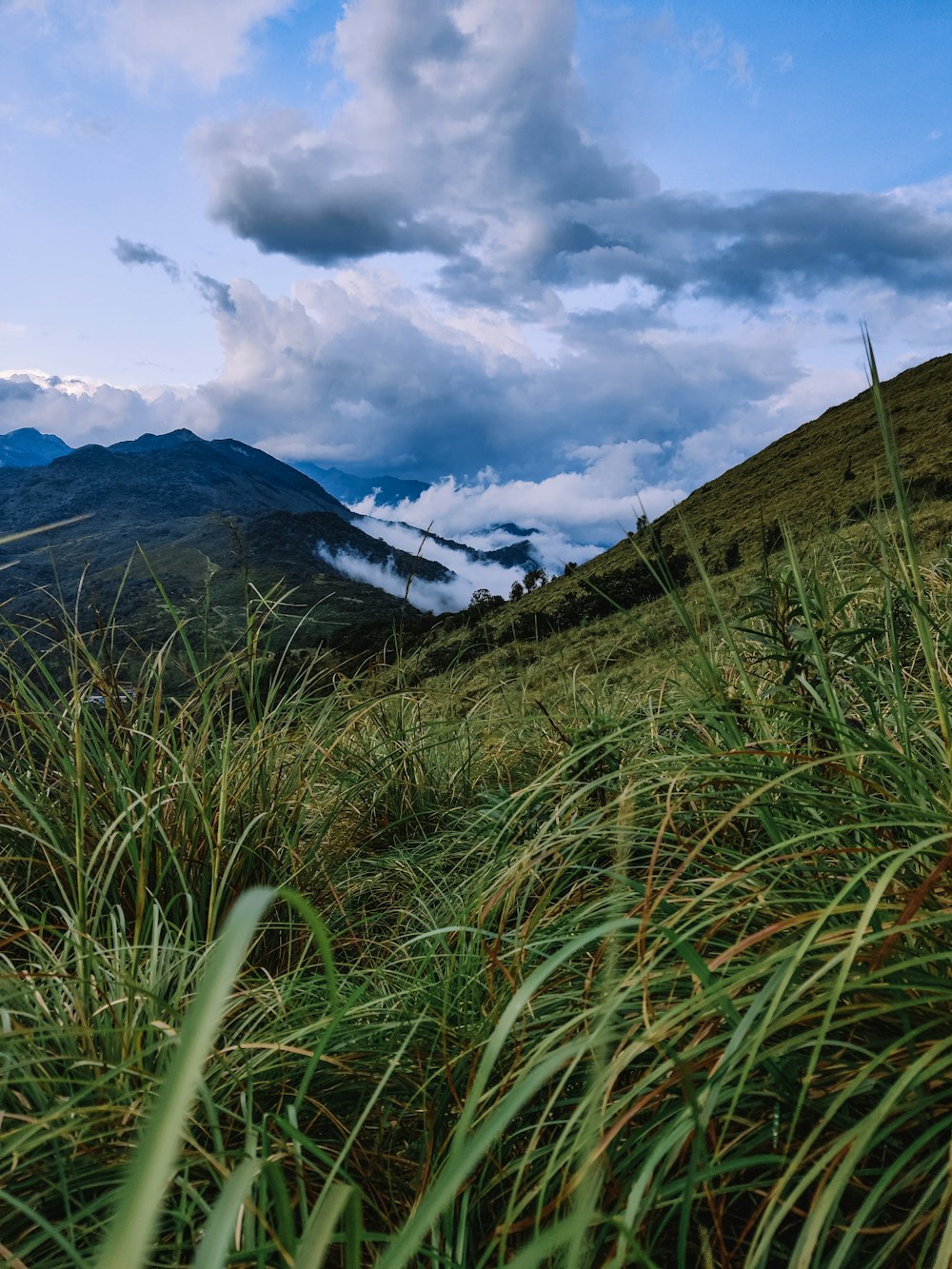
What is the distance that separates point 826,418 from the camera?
5172cm

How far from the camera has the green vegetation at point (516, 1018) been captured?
0.82 metres

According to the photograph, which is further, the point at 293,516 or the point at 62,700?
the point at 293,516

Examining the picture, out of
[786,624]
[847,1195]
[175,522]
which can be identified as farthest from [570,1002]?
[175,522]

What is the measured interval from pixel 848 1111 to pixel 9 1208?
1.12 meters

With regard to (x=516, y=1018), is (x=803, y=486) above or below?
above

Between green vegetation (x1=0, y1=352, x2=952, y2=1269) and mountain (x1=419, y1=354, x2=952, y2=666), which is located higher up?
mountain (x1=419, y1=354, x2=952, y2=666)

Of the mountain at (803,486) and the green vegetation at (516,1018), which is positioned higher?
the mountain at (803,486)

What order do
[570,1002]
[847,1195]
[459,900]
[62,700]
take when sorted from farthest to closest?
[62,700] → [459,900] → [570,1002] → [847,1195]

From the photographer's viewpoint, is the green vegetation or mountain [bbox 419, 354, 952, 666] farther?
mountain [bbox 419, 354, 952, 666]

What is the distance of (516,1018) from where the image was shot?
2.95 ft

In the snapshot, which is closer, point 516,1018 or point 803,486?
point 516,1018

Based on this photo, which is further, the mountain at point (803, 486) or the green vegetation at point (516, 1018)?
the mountain at point (803, 486)

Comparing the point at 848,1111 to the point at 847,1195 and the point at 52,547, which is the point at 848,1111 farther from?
the point at 52,547

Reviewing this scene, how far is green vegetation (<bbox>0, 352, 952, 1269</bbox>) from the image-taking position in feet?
2.69
